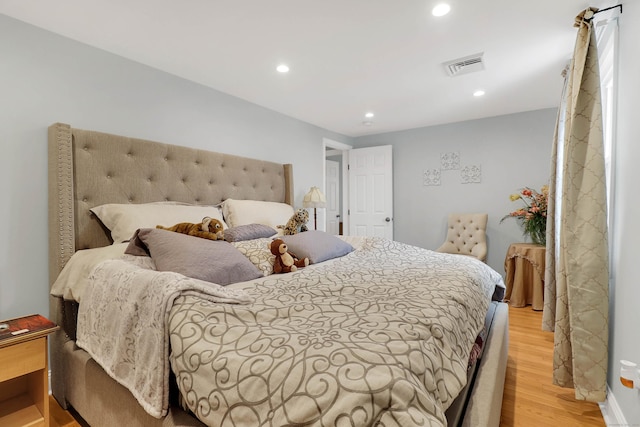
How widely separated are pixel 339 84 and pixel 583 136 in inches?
74.1

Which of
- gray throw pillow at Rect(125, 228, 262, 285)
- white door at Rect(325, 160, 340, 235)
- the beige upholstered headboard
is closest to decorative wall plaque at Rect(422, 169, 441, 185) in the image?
white door at Rect(325, 160, 340, 235)

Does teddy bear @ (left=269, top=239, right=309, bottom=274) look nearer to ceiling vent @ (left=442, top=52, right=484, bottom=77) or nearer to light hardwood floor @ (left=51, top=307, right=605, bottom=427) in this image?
light hardwood floor @ (left=51, top=307, right=605, bottom=427)

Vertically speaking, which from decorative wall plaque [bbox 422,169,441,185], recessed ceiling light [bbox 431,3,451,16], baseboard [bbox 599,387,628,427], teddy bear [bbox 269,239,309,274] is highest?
recessed ceiling light [bbox 431,3,451,16]

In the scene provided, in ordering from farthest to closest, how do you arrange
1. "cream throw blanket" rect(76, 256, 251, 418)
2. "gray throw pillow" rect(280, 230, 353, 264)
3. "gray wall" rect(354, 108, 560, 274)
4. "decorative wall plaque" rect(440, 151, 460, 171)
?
"decorative wall plaque" rect(440, 151, 460, 171) → "gray wall" rect(354, 108, 560, 274) → "gray throw pillow" rect(280, 230, 353, 264) → "cream throw blanket" rect(76, 256, 251, 418)

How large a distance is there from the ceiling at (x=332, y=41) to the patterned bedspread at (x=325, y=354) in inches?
62.3

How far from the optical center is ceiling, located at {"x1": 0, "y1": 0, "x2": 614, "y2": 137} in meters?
1.75

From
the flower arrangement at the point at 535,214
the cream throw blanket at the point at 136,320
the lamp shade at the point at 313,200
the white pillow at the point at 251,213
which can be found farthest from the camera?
the lamp shade at the point at 313,200

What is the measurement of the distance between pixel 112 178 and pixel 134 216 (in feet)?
1.23

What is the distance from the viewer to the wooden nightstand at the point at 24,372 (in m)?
1.38

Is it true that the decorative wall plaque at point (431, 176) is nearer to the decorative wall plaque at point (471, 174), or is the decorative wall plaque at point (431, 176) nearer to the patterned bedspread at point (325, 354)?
the decorative wall plaque at point (471, 174)

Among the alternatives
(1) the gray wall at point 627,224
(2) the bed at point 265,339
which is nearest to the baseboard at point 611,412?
(1) the gray wall at point 627,224

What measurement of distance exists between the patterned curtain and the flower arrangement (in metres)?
1.89

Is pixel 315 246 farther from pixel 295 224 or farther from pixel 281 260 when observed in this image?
pixel 295 224

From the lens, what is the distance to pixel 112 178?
2102mm
